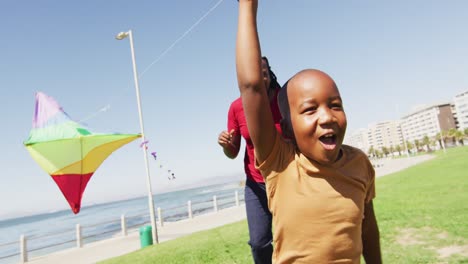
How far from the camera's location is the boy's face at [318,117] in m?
1.17

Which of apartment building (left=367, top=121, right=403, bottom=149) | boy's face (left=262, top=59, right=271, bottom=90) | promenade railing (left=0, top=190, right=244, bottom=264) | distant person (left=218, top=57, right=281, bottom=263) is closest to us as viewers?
boy's face (left=262, top=59, right=271, bottom=90)

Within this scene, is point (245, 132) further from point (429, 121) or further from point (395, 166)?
point (429, 121)

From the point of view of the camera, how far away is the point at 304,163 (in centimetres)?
125

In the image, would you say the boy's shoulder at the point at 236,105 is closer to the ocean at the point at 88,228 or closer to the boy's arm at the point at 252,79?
the boy's arm at the point at 252,79

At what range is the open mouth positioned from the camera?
1.17m

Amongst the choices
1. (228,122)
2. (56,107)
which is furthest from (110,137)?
(228,122)

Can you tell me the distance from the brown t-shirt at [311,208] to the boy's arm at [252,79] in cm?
9

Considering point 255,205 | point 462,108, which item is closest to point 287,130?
point 255,205

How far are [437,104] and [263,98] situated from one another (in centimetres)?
15479

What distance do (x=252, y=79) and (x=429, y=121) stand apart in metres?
158

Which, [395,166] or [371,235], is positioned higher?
[371,235]

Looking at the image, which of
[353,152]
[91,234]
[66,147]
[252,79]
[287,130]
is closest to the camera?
[252,79]

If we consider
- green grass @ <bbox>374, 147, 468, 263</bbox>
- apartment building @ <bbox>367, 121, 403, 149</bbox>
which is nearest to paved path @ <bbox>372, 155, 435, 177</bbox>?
green grass @ <bbox>374, 147, 468, 263</bbox>

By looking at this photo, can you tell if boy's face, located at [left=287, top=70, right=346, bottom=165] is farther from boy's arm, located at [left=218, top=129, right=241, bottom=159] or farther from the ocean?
the ocean
